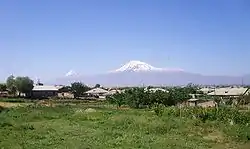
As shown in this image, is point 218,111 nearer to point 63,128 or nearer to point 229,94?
point 63,128

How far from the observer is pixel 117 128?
28000 mm

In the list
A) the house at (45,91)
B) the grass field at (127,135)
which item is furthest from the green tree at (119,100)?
the house at (45,91)

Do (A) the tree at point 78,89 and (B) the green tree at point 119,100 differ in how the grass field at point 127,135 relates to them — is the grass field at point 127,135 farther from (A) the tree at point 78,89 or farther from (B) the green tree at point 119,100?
(A) the tree at point 78,89

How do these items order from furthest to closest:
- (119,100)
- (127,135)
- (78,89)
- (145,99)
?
(78,89) < (119,100) < (145,99) < (127,135)

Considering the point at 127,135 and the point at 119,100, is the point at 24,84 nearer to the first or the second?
the point at 119,100

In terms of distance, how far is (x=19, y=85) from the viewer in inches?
3460

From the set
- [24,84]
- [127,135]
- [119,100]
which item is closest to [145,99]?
[119,100]

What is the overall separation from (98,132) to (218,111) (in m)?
13.6

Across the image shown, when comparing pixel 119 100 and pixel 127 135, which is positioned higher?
pixel 119 100

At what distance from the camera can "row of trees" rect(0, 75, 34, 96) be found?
88.0 metres

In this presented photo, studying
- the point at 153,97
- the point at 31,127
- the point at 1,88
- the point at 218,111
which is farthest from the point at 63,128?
the point at 1,88

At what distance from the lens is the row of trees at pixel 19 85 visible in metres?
88.0

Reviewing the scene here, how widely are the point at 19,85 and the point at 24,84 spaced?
3.67 ft

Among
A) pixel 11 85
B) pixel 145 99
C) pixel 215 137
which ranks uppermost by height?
pixel 11 85
